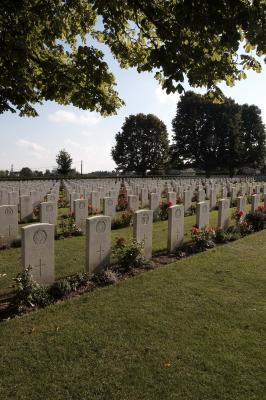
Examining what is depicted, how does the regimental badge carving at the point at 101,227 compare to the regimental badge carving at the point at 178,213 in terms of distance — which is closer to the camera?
the regimental badge carving at the point at 101,227

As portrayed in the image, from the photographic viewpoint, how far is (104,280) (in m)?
6.41

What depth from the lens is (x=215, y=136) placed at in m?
54.1

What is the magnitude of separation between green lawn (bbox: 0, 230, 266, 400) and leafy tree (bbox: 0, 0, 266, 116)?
343cm

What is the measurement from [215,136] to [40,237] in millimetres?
51216

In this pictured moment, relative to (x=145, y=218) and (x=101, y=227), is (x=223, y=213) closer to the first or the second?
(x=145, y=218)

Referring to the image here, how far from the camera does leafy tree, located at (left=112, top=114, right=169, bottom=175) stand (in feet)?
202

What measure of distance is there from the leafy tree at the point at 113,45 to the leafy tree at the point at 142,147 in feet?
169

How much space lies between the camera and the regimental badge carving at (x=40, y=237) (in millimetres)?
5852

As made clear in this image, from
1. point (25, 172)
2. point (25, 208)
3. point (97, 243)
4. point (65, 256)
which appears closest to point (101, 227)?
point (97, 243)

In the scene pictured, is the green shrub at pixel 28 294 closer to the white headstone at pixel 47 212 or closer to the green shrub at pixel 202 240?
the green shrub at pixel 202 240

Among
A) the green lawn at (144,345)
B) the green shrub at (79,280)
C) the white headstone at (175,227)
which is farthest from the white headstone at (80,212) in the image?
the green lawn at (144,345)

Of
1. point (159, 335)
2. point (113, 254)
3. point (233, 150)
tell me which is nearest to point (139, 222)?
point (113, 254)

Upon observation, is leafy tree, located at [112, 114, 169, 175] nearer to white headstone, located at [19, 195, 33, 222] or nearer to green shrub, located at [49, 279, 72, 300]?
white headstone, located at [19, 195, 33, 222]

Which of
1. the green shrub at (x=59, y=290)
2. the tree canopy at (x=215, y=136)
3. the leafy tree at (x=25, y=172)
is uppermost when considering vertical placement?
the tree canopy at (x=215, y=136)
